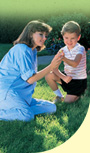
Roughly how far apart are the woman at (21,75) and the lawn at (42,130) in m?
0.14

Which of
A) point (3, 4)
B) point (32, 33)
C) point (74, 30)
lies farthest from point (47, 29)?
point (3, 4)

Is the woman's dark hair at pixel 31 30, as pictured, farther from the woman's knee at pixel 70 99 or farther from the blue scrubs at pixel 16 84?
the woman's knee at pixel 70 99

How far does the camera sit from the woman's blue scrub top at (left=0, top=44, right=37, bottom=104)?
7.65 ft

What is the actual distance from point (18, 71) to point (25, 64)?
5.5 inches

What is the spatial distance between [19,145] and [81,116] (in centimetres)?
77

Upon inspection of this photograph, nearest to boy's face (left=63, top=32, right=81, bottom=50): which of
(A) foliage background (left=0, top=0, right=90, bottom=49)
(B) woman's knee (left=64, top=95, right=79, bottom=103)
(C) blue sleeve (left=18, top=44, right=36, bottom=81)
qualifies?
(A) foliage background (left=0, top=0, right=90, bottom=49)

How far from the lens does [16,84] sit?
2422 millimetres

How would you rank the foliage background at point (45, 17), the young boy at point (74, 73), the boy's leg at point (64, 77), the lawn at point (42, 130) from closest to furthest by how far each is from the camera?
the lawn at point (42, 130)
the foliage background at point (45, 17)
the boy's leg at point (64, 77)
the young boy at point (74, 73)

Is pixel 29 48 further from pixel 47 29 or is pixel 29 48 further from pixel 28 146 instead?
pixel 28 146

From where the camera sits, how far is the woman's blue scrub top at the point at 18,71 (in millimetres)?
2332

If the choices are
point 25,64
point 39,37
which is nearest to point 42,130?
point 25,64

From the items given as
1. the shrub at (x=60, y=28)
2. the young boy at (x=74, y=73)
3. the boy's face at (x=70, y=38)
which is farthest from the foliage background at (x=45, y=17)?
the young boy at (x=74, y=73)

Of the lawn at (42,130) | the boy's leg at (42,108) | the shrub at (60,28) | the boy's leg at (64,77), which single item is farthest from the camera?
the shrub at (60,28)

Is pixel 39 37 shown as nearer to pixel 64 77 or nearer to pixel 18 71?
pixel 18 71
